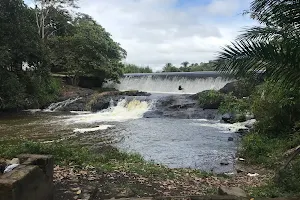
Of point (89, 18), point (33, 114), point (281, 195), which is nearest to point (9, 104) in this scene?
point (33, 114)

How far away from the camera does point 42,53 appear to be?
21.2 m

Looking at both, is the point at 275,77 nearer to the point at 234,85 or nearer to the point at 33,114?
the point at 234,85

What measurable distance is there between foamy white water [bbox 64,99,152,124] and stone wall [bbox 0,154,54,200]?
13748mm

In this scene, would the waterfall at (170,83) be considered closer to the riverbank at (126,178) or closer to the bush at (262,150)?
the bush at (262,150)

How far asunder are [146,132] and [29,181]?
459 inches

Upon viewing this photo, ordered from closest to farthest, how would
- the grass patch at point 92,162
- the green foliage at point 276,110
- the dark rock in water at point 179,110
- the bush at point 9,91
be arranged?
1. the grass patch at point 92,162
2. the green foliage at point 276,110
3. the bush at point 9,91
4. the dark rock in water at point 179,110

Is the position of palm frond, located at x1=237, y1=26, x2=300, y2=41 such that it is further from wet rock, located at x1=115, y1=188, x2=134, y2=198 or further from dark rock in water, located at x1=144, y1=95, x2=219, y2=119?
dark rock in water, located at x1=144, y1=95, x2=219, y2=119

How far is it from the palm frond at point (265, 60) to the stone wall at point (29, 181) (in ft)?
9.73

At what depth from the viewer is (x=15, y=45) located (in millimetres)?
19703

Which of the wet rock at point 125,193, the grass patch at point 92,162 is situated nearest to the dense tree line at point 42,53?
the grass patch at point 92,162

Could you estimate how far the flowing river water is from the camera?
36.3 ft

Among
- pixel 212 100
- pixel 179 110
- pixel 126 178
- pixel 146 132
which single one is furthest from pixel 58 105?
pixel 126 178

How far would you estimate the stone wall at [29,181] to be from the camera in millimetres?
3483

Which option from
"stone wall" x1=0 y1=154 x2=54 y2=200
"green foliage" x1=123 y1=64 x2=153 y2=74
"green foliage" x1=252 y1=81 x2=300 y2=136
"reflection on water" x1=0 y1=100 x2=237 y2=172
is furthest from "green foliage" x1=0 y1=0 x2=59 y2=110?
"green foliage" x1=123 y1=64 x2=153 y2=74
